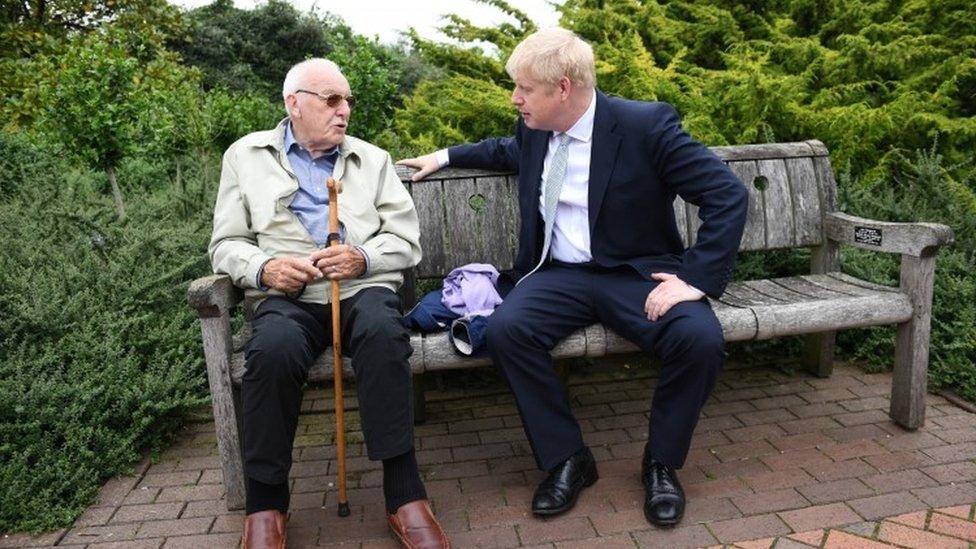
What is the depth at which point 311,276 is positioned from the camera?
9.63 feet

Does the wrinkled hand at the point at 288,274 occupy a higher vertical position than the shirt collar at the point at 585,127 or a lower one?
lower

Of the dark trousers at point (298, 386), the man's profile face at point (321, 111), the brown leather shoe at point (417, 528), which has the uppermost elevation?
the man's profile face at point (321, 111)

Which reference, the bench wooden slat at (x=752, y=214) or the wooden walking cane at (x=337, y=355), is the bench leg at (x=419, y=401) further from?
the bench wooden slat at (x=752, y=214)

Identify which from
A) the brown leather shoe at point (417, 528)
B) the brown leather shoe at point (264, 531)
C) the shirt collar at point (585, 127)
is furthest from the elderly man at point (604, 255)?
the brown leather shoe at point (264, 531)

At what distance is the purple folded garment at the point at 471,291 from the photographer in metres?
3.17

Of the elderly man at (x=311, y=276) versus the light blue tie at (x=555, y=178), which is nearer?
the elderly man at (x=311, y=276)

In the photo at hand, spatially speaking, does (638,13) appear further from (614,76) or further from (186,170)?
(186,170)

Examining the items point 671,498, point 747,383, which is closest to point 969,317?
point 747,383

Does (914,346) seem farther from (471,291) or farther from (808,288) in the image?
(471,291)

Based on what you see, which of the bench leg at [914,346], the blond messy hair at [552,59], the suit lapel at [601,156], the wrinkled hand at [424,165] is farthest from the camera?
the wrinkled hand at [424,165]

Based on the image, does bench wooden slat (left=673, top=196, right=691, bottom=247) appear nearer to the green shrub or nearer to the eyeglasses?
the eyeglasses

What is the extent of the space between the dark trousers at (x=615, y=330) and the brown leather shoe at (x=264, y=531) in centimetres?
95

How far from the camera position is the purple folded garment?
3.17 m

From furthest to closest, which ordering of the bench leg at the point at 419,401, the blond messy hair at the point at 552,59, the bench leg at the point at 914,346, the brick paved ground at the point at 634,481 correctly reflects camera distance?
the bench leg at the point at 419,401, the bench leg at the point at 914,346, the blond messy hair at the point at 552,59, the brick paved ground at the point at 634,481
